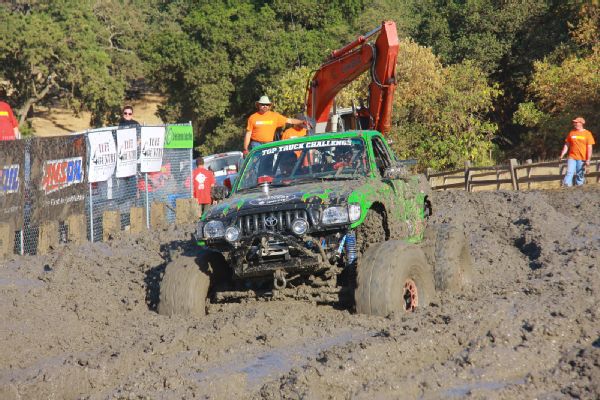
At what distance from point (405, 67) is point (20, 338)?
27962 millimetres

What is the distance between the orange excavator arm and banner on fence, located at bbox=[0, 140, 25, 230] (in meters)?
5.11

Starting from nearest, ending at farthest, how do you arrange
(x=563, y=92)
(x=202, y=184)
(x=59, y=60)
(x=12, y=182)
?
(x=12, y=182)
(x=202, y=184)
(x=563, y=92)
(x=59, y=60)

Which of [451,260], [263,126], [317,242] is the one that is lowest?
[451,260]

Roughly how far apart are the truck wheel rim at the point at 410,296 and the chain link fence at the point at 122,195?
691cm

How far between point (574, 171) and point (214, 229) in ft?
47.3

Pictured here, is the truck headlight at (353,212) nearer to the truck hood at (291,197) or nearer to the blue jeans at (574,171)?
the truck hood at (291,197)

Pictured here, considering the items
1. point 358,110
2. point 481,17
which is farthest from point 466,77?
point 358,110

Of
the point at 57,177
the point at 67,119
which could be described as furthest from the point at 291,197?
the point at 67,119

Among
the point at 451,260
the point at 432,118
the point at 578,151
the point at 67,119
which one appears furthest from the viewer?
the point at 67,119

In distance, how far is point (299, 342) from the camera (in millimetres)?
7359

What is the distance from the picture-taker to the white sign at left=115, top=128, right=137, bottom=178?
16.0m

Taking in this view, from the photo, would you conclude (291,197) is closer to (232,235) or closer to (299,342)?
(232,235)

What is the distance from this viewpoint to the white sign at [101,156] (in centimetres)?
1509

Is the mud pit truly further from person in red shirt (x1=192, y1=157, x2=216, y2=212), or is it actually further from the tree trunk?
the tree trunk
